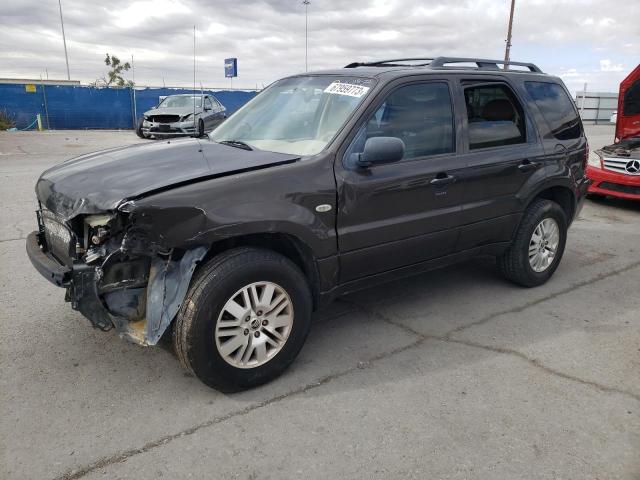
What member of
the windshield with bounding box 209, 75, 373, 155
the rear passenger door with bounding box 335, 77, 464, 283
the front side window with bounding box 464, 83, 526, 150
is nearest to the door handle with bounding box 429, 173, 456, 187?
the rear passenger door with bounding box 335, 77, 464, 283

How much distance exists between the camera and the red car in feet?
26.9

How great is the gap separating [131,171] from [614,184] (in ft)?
25.9

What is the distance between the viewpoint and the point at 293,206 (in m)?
3.09

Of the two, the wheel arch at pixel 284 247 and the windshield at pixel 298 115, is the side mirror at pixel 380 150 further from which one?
the wheel arch at pixel 284 247

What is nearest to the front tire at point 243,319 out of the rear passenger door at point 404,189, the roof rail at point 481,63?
the rear passenger door at point 404,189

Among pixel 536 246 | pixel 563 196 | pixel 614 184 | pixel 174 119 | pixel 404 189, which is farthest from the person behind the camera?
pixel 174 119

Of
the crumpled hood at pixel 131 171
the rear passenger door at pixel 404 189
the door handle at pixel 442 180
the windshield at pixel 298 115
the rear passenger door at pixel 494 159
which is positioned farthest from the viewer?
the rear passenger door at pixel 494 159

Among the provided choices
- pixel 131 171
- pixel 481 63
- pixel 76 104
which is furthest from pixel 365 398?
pixel 76 104

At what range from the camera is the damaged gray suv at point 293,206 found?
282cm

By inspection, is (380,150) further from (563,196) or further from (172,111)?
(172,111)

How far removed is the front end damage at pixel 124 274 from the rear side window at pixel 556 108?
3343mm

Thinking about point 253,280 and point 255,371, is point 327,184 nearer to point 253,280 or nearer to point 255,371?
point 253,280

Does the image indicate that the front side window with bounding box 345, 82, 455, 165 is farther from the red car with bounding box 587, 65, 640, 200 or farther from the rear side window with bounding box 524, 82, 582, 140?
the red car with bounding box 587, 65, 640, 200

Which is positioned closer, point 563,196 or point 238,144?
point 238,144
